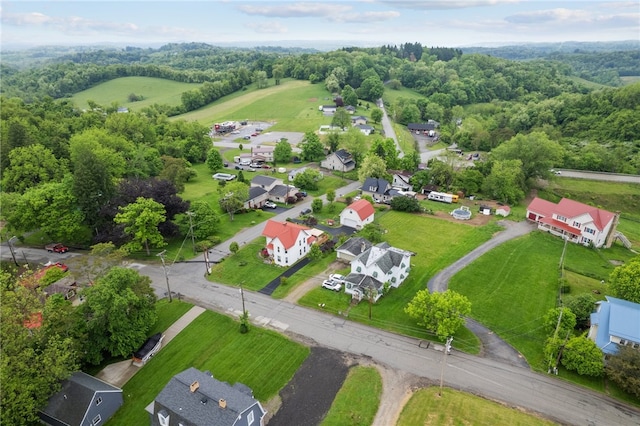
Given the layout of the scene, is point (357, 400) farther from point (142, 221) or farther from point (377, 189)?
point (377, 189)

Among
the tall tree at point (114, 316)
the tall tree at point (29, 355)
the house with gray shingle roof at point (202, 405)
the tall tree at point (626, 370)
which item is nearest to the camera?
the house with gray shingle roof at point (202, 405)

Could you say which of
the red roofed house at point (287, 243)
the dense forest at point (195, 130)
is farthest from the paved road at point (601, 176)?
the red roofed house at point (287, 243)

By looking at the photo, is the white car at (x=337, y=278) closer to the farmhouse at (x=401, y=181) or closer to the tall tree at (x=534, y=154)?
the farmhouse at (x=401, y=181)

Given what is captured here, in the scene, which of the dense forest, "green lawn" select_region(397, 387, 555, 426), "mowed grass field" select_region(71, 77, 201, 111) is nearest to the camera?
"green lawn" select_region(397, 387, 555, 426)

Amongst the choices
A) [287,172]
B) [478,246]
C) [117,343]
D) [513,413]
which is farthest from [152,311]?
[287,172]

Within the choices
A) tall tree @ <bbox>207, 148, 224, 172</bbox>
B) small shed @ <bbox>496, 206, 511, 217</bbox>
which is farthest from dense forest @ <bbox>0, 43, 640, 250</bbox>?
small shed @ <bbox>496, 206, 511, 217</bbox>

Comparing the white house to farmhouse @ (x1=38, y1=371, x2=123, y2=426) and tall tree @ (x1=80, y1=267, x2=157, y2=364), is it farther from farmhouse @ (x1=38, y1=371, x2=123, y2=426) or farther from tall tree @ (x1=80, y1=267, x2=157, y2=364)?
farmhouse @ (x1=38, y1=371, x2=123, y2=426)
